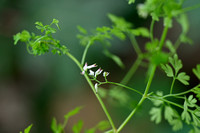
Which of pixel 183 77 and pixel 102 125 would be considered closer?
pixel 183 77

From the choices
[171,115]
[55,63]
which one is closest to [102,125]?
[171,115]

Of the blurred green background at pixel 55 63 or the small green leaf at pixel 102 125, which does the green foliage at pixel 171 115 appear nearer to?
the small green leaf at pixel 102 125

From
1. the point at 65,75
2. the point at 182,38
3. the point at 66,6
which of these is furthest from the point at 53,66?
the point at 182,38

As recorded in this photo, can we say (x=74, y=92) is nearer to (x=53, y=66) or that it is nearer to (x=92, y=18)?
(x=53, y=66)

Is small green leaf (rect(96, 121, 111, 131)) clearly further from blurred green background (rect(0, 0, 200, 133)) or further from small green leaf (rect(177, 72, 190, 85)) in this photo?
blurred green background (rect(0, 0, 200, 133))

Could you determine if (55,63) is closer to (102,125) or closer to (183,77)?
(102,125)

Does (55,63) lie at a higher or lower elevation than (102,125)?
higher

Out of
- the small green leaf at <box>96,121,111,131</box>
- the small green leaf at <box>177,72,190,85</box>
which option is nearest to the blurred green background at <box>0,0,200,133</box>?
the small green leaf at <box>96,121,111,131</box>

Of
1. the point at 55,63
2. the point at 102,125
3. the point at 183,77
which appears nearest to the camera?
the point at 183,77

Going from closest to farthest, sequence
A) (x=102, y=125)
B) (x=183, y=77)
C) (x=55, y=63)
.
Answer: (x=183, y=77), (x=102, y=125), (x=55, y=63)
